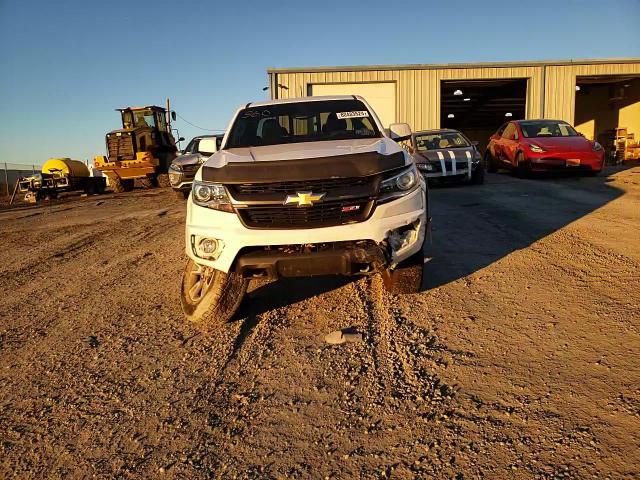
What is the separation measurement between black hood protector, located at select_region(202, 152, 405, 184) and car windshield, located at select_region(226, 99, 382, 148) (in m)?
1.04

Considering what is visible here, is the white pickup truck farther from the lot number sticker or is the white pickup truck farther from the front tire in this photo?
the front tire

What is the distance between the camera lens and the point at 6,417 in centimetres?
264

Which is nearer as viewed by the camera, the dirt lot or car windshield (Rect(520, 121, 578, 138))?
the dirt lot

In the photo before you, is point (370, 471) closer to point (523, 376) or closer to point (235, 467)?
point (235, 467)

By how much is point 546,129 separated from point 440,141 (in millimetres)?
2959

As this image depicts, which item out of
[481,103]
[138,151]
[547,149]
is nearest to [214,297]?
[547,149]

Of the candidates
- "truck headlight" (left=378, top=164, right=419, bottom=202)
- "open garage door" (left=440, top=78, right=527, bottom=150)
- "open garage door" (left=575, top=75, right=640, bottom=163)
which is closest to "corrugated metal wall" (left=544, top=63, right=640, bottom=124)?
"open garage door" (left=440, top=78, right=527, bottom=150)

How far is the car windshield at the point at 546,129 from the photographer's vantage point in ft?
41.4

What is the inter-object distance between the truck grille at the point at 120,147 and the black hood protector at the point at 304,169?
16.4 m

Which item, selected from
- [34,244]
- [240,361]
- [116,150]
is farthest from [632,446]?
[116,150]

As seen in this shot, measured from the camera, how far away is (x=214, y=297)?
3.66m

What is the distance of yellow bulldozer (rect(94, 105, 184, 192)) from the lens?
59.6 ft

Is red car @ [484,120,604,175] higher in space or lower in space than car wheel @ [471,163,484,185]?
higher

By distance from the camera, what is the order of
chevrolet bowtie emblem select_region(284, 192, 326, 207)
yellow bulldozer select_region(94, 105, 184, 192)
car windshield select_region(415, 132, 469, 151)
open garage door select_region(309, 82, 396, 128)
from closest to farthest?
chevrolet bowtie emblem select_region(284, 192, 326, 207)
car windshield select_region(415, 132, 469, 151)
yellow bulldozer select_region(94, 105, 184, 192)
open garage door select_region(309, 82, 396, 128)
